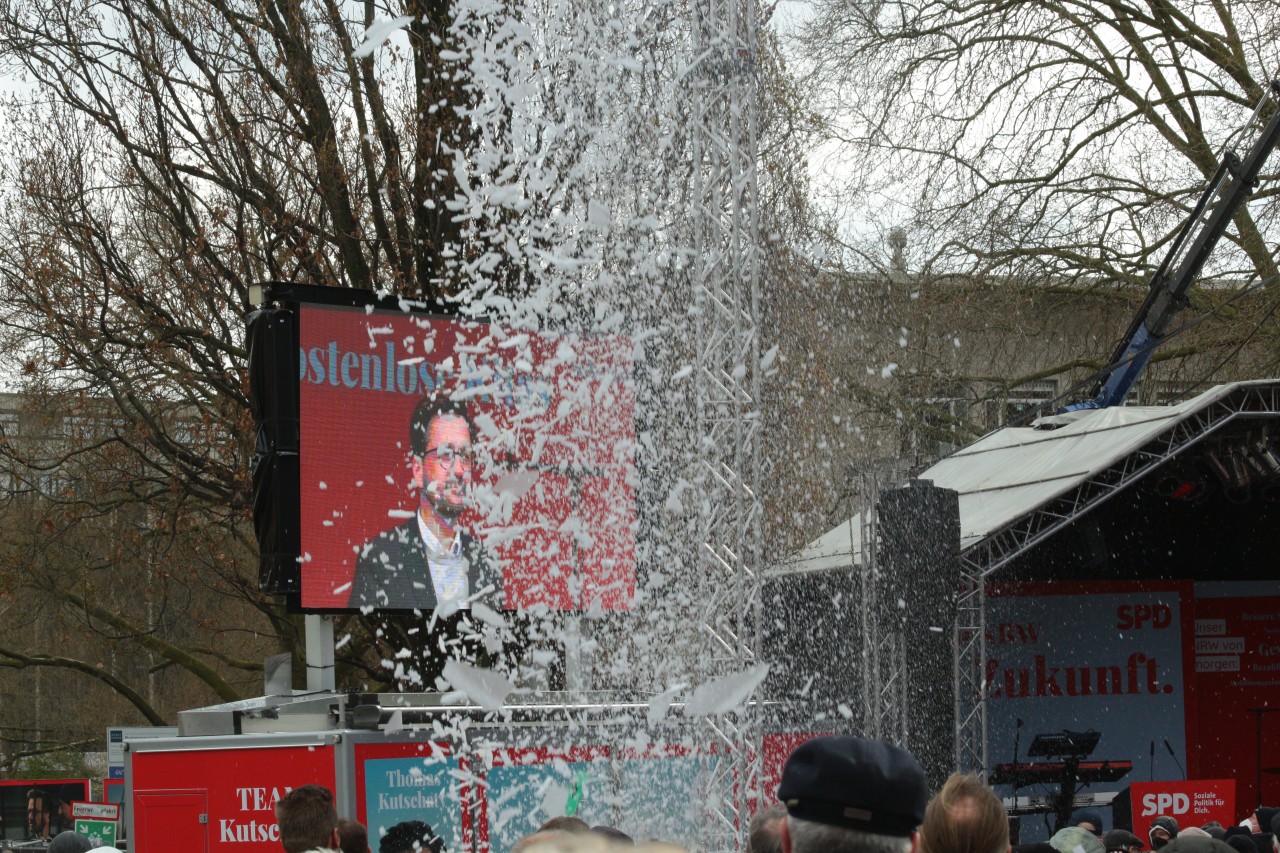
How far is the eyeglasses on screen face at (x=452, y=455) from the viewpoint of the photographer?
9.95 metres

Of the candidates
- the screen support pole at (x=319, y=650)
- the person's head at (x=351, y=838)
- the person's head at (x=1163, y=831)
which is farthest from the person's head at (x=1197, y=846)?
the screen support pole at (x=319, y=650)

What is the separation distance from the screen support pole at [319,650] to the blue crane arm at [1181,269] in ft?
23.1

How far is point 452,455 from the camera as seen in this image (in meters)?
10.1

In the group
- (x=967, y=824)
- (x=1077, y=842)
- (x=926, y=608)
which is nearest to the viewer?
(x=967, y=824)

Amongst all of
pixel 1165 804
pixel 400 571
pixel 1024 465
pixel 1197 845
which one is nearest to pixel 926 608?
pixel 1165 804

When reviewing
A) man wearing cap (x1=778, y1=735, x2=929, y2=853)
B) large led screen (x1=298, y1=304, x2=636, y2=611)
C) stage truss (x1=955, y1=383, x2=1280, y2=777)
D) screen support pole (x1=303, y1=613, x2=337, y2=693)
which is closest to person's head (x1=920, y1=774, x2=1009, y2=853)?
man wearing cap (x1=778, y1=735, x2=929, y2=853)

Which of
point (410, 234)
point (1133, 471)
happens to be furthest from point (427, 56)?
point (1133, 471)

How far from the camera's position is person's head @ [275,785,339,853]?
14.0 feet

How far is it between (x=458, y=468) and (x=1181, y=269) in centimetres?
685

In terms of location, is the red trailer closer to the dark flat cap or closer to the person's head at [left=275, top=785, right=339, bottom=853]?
the person's head at [left=275, top=785, right=339, bottom=853]

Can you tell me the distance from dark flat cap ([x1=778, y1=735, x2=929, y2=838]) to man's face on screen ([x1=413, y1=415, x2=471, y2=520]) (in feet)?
26.2

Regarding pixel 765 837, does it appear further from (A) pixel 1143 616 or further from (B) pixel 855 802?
(A) pixel 1143 616

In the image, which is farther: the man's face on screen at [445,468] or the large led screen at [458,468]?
the man's face on screen at [445,468]

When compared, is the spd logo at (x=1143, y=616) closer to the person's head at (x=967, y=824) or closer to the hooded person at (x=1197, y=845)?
the hooded person at (x=1197, y=845)
